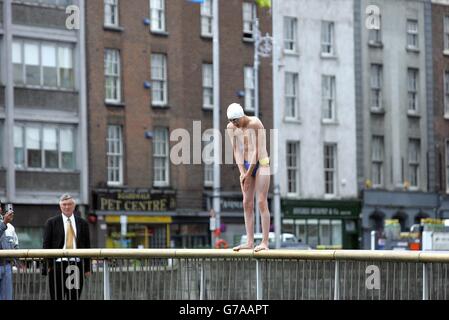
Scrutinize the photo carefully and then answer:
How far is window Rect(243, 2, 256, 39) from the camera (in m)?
67.1

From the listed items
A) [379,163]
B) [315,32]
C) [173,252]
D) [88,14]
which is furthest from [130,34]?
[173,252]

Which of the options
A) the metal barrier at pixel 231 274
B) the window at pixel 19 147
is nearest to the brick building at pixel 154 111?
the window at pixel 19 147

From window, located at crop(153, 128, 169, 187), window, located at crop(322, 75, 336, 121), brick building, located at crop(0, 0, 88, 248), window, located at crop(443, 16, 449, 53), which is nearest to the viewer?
brick building, located at crop(0, 0, 88, 248)

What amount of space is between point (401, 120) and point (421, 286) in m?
59.5

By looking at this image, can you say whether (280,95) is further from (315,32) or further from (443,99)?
(443,99)

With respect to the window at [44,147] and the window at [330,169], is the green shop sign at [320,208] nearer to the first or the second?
the window at [330,169]

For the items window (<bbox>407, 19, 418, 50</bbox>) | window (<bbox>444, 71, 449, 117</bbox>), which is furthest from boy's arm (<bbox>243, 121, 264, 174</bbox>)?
window (<bbox>444, 71, 449, 117</bbox>)

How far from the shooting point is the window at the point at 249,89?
221 feet

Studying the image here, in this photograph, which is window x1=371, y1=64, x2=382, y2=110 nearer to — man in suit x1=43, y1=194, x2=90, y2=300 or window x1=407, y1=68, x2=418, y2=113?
window x1=407, y1=68, x2=418, y2=113

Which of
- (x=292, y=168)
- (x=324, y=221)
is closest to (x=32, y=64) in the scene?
(x=292, y=168)

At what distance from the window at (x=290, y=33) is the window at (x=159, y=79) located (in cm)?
849

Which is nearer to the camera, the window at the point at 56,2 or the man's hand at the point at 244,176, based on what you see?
the man's hand at the point at 244,176

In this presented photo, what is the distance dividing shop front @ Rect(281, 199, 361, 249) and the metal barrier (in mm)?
48215

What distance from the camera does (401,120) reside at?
74875mm
